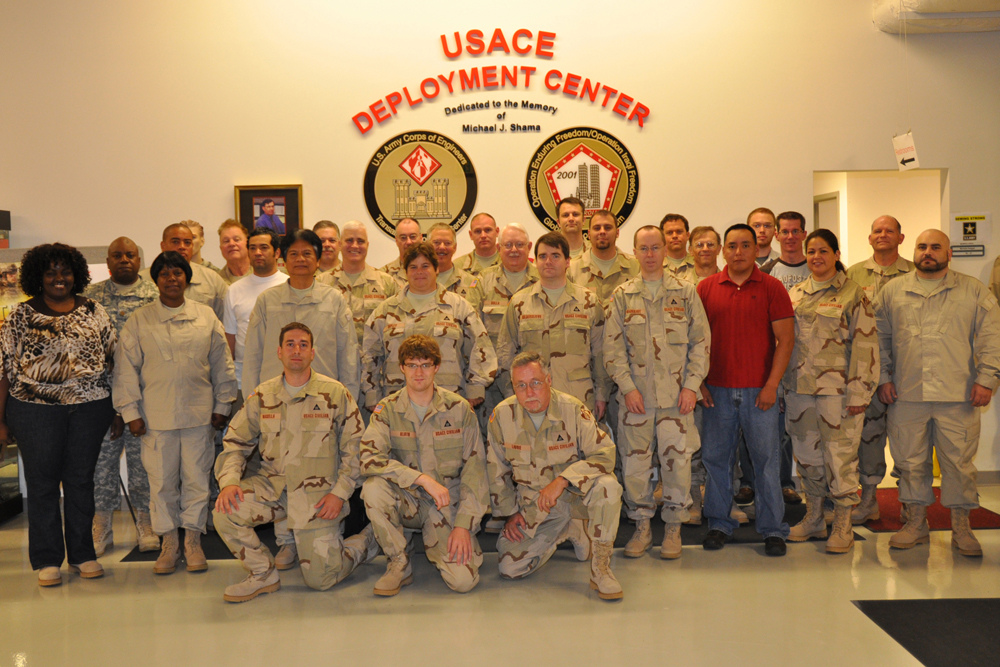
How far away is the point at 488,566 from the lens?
405 cm

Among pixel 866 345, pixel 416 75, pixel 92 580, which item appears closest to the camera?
pixel 92 580

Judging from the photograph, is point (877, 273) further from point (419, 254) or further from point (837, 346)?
point (419, 254)

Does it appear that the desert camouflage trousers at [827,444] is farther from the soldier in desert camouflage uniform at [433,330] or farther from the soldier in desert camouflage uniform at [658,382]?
the soldier in desert camouflage uniform at [433,330]

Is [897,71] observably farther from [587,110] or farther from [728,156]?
[587,110]

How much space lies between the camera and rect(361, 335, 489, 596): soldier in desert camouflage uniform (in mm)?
3660

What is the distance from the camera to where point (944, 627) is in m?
3.20

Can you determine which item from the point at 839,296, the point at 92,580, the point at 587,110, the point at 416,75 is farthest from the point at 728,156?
the point at 92,580

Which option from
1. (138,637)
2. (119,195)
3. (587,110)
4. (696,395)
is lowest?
(138,637)

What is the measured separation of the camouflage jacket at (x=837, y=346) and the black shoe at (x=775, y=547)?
2.73ft

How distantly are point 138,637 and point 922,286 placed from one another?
4371mm

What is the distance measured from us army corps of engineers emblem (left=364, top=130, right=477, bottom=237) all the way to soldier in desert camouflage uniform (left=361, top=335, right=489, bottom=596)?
2.43 m

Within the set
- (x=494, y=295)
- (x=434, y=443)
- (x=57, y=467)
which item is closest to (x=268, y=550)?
(x=434, y=443)

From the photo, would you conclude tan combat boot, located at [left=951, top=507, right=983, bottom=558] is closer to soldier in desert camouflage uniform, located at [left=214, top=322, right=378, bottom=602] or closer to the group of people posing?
the group of people posing

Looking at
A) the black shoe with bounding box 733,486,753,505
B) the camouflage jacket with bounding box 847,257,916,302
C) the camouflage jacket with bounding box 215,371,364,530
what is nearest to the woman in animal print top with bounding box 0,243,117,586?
the camouflage jacket with bounding box 215,371,364,530
